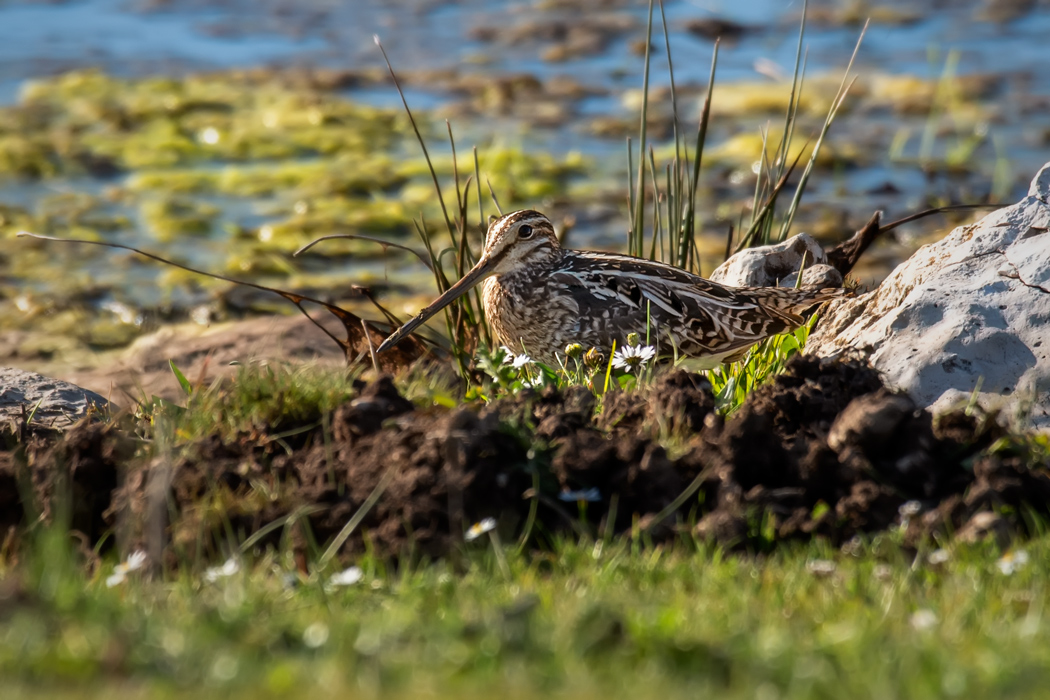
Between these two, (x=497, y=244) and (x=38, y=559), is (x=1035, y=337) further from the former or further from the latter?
(x=38, y=559)

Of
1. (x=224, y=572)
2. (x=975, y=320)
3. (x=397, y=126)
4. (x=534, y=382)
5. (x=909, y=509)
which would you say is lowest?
(x=397, y=126)

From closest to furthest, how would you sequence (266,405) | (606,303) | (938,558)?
(938,558), (266,405), (606,303)

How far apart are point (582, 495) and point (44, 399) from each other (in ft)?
8.49

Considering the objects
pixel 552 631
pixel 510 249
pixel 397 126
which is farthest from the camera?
pixel 397 126

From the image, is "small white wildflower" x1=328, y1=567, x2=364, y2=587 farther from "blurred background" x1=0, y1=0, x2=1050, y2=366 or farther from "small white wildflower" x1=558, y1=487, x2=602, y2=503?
"blurred background" x1=0, y1=0, x2=1050, y2=366

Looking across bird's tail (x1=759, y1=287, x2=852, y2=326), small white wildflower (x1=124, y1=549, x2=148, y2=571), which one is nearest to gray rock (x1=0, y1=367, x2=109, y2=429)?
small white wildflower (x1=124, y1=549, x2=148, y2=571)

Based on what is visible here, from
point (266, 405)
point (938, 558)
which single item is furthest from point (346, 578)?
point (938, 558)

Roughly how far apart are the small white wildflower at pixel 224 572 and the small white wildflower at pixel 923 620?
5.57 ft

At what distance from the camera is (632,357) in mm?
4992

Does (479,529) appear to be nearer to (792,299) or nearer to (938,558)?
(938,558)

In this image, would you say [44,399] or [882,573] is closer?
[882,573]

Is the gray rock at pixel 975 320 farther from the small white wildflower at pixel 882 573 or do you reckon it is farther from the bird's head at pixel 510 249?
the bird's head at pixel 510 249

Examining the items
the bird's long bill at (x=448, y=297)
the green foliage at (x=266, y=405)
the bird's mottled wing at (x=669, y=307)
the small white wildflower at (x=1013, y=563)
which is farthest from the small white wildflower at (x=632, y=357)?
the small white wildflower at (x=1013, y=563)

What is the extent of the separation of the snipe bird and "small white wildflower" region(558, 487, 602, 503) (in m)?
1.81
